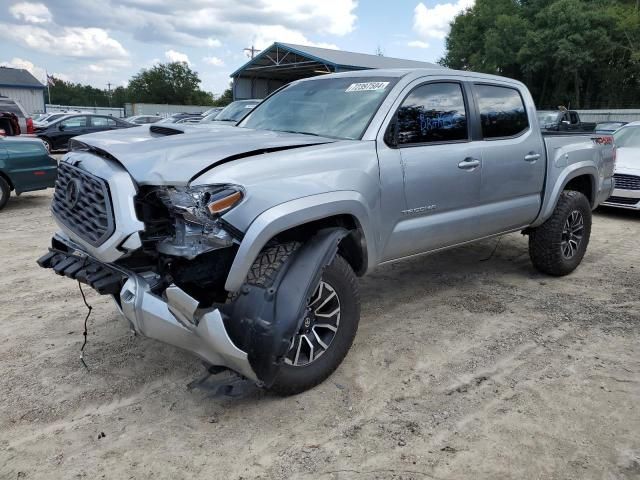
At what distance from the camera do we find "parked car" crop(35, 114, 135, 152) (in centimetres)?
1730

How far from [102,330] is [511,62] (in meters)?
39.1

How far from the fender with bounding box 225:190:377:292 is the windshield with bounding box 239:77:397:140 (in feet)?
1.95

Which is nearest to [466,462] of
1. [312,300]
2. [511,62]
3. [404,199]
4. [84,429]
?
[312,300]

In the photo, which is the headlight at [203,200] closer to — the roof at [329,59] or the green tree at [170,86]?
the roof at [329,59]

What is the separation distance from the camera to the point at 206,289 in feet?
9.09

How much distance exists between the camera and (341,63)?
29.7 m

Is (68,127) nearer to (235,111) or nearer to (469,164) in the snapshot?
(235,111)

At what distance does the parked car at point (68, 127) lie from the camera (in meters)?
17.3

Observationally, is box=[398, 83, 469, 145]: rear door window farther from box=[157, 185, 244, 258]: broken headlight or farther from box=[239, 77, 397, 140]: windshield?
box=[157, 185, 244, 258]: broken headlight

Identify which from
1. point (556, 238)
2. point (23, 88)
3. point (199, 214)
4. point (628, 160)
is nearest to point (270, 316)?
point (199, 214)

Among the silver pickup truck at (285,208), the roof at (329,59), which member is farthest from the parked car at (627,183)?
the roof at (329,59)

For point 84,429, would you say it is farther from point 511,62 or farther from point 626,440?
point 511,62

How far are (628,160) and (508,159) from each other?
596 centimetres

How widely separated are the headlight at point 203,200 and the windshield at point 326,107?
1175 millimetres
